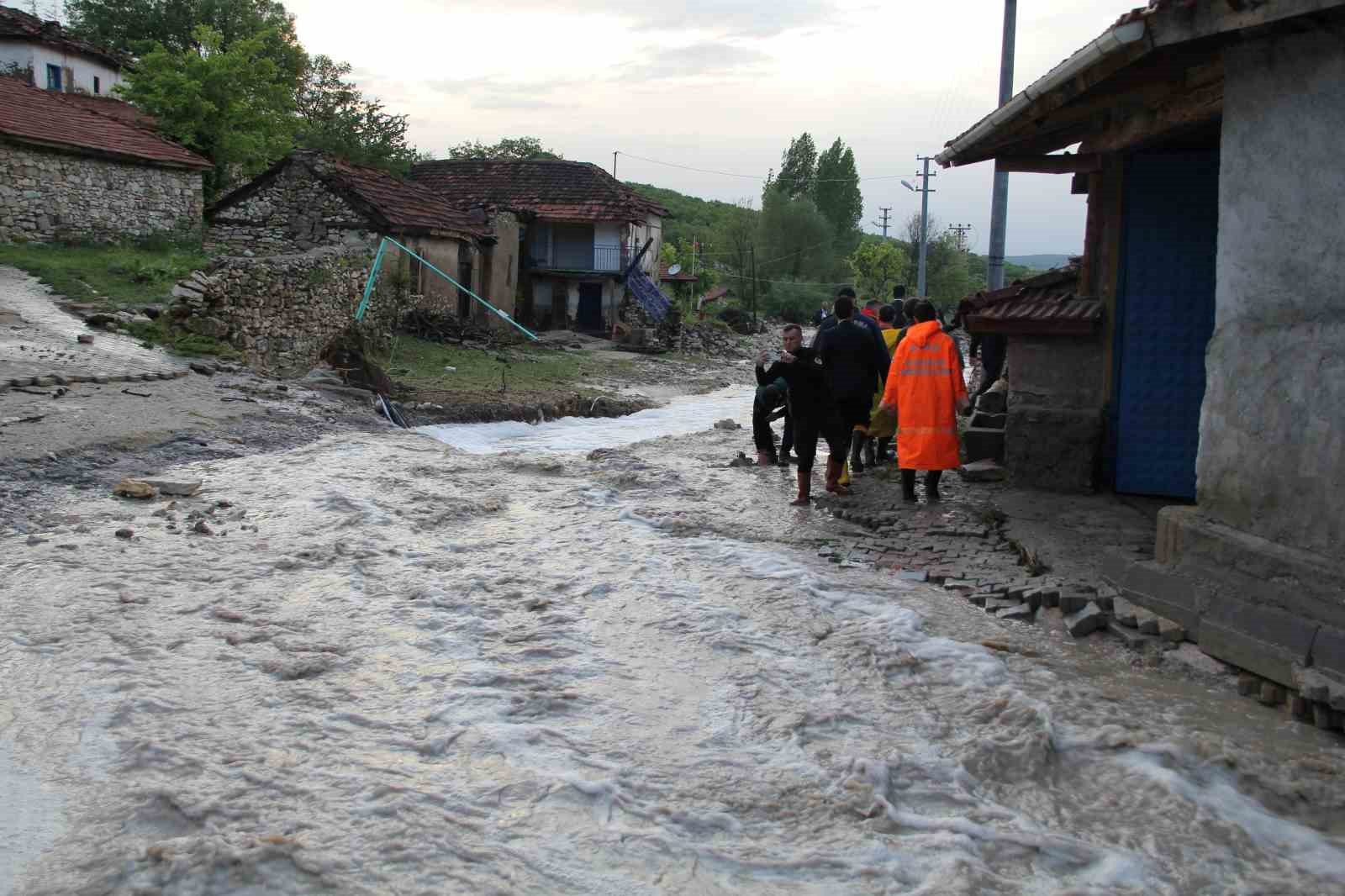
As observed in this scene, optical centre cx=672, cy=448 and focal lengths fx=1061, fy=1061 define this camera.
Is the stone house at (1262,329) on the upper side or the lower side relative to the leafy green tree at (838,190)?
lower

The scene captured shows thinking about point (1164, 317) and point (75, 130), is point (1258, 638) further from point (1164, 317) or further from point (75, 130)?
point (75, 130)

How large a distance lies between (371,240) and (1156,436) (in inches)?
779

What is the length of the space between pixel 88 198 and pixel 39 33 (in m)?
19.5

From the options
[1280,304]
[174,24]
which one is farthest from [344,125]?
[1280,304]

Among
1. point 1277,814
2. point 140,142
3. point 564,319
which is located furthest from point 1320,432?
point 564,319

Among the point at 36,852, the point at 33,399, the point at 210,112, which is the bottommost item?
the point at 36,852

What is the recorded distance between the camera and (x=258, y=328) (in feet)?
52.4

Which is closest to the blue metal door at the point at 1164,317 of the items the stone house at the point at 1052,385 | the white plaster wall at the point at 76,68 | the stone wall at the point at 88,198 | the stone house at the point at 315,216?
the stone house at the point at 1052,385

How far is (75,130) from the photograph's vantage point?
70.1 ft

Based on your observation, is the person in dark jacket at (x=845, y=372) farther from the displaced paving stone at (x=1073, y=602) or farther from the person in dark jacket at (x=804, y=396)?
the displaced paving stone at (x=1073, y=602)

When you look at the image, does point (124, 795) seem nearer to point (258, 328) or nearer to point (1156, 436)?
point (1156, 436)

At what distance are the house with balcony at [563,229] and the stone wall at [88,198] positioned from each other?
14.9 meters

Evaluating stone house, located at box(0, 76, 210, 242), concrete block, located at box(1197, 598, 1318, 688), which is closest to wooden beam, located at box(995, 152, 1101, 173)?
concrete block, located at box(1197, 598, 1318, 688)

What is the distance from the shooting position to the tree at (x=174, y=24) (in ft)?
140
